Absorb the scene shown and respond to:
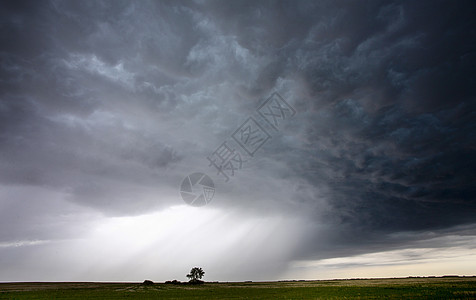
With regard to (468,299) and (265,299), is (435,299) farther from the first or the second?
(265,299)

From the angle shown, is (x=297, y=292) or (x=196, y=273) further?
(x=196, y=273)

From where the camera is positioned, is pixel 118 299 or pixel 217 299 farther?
pixel 118 299

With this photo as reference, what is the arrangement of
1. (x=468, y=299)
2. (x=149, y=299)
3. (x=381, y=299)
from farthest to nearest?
(x=149, y=299)
(x=381, y=299)
(x=468, y=299)

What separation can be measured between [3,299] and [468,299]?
71.5 meters

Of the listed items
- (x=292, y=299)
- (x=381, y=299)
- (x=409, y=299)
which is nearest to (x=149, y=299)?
(x=292, y=299)

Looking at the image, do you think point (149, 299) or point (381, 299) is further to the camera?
point (149, 299)

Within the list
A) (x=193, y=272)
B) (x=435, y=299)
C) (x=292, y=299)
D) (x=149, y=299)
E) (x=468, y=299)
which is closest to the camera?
(x=468, y=299)

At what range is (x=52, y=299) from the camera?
168 feet

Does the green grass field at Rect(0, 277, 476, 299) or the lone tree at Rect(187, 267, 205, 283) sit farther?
the lone tree at Rect(187, 267, 205, 283)

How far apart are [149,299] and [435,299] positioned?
4304 cm

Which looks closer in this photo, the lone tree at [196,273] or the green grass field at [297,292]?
the green grass field at [297,292]

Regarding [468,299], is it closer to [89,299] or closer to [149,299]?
[149,299]

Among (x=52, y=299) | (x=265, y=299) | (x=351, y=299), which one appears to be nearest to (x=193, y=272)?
(x=52, y=299)

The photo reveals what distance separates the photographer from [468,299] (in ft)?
100
